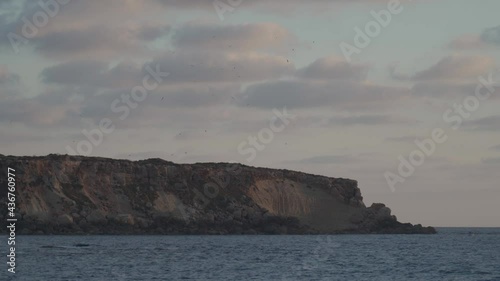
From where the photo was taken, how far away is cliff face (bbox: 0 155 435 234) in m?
137

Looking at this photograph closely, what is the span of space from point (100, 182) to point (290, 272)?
77.8m

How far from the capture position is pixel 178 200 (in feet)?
487

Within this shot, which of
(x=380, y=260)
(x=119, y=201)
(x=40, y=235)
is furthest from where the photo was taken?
(x=119, y=201)

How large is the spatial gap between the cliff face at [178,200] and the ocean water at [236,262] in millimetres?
20395

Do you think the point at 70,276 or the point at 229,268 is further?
the point at 229,268

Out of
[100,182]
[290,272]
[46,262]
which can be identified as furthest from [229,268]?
[100,182]

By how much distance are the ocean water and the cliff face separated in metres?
20.4

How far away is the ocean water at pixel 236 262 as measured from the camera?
7006 cm

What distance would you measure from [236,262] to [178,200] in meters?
64.8

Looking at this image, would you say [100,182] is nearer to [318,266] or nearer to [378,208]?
[378,208]

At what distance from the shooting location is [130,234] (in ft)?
461

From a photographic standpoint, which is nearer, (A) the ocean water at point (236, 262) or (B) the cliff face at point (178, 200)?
(A) the ocean water at point (236, 262)

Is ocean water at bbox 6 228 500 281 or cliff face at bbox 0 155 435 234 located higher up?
cliff face at bbox 0 155 435 234

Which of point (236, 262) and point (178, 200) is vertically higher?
point (178, 200)
